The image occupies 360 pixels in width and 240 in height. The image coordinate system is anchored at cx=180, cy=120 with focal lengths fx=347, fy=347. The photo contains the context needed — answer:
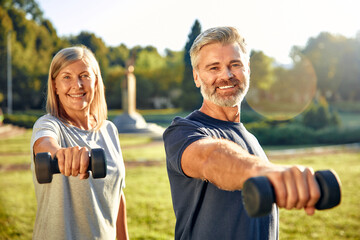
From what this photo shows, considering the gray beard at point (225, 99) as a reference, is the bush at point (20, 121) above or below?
below

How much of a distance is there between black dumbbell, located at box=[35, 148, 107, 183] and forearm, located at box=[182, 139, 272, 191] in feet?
1.25

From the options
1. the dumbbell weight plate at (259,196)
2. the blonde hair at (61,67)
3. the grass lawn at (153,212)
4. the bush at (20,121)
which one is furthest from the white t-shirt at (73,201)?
the bush at (20,121)

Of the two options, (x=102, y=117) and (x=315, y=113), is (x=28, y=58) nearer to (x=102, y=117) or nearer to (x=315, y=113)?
(x=315, y=113)

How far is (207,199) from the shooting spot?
1.65 metres

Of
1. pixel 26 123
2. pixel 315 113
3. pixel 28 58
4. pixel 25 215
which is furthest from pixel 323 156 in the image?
pixel 28 58

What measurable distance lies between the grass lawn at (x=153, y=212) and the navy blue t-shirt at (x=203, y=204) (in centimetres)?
370

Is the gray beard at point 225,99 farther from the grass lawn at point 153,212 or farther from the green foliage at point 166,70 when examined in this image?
the green foliage at point 166,70

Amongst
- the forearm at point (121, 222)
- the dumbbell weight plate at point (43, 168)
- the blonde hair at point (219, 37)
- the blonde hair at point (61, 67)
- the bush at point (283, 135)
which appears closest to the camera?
the dumbbell weight plate at point (43, 168)

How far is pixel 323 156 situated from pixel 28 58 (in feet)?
126

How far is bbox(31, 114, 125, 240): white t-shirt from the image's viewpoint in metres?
2.18

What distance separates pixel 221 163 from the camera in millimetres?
1227

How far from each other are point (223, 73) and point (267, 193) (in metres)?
1.09

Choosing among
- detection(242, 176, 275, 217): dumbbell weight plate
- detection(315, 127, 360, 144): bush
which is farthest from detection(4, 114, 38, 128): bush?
detection(242, 176, 275, 217): dumbbell weight plate

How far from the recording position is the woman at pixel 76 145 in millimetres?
2188
